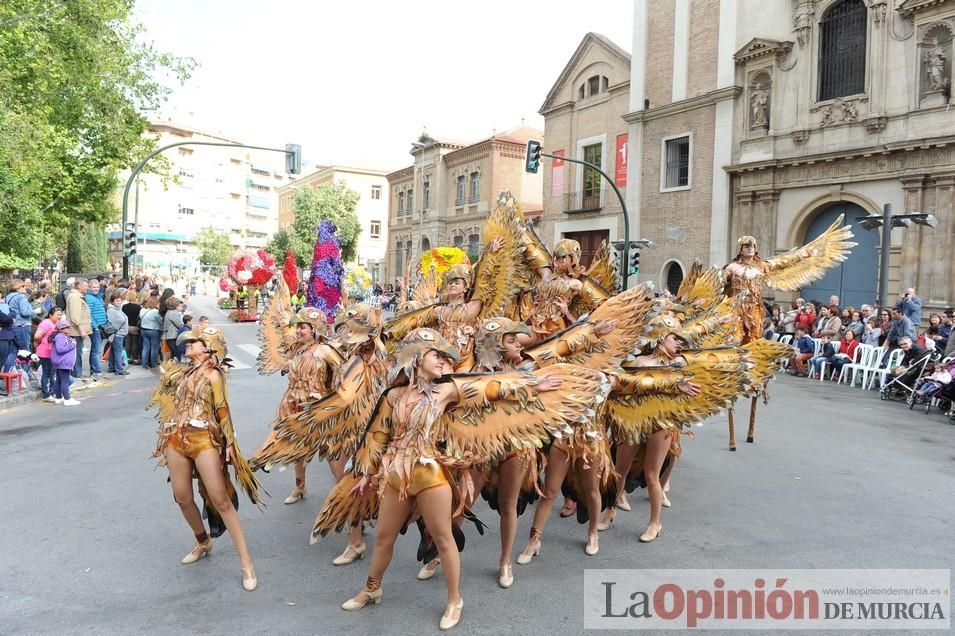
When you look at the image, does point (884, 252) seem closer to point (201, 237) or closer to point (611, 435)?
point (611, 435)

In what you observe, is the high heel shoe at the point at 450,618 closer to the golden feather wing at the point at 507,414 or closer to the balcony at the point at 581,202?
the golden feather wing at the point at 507,414

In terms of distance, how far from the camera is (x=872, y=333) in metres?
14.5

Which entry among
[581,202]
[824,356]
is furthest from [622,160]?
[824,356]

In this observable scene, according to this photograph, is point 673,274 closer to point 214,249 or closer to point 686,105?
point 686,105

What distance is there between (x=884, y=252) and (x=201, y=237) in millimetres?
77037

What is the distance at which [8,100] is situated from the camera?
17000 millimetres

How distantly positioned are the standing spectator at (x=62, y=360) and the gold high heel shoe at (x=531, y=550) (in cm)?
877

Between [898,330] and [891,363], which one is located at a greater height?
[898,330]

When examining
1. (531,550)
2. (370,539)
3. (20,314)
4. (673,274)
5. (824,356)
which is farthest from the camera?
(673,274)

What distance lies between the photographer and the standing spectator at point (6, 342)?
10.9 m

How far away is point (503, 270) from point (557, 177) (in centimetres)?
2637

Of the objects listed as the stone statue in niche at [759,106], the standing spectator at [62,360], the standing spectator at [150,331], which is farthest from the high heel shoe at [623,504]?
the stone statue in niche at [759,106]

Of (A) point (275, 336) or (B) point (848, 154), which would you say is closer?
(A) point (275, 336)

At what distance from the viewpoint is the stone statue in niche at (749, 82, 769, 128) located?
72.4 feet
